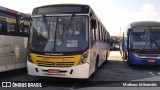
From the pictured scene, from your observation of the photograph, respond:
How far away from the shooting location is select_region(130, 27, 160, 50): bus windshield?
58.3 feet

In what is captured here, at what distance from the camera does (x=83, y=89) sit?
1043cm

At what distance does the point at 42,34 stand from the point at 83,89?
280cm

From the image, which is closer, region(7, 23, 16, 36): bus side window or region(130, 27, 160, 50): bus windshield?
region(7, 23, 16, 36): bus side window

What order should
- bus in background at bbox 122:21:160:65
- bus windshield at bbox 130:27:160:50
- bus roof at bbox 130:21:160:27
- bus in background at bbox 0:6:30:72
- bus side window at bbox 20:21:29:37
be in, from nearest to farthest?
bus in background at bbox 0:6:30:72, bus side window at bbox 20:21:29:37, bus in background at bbox 122:21:160:65, bus windshield at bbox 130:27:160:50, bus roof at bbox 130:21:160:27

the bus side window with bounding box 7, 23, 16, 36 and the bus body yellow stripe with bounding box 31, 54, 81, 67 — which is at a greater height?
the bus side window with bounding box 7, 23, 16, 36

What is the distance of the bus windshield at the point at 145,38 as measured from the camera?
58.3ft

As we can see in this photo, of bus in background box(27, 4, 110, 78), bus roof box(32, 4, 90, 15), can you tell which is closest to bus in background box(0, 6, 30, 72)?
bus in background box(27, 4, 110, 78)

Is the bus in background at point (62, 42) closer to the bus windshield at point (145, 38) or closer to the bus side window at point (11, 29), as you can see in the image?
the bus side window at point (11, 29)

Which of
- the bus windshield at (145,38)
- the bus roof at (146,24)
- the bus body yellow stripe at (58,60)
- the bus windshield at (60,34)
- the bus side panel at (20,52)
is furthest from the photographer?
the bus roof at (146,24)

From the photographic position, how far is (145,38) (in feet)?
59.2

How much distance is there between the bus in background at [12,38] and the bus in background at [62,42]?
1296 millimetres

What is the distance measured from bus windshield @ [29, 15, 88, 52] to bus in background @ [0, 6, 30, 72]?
1345 millimetres

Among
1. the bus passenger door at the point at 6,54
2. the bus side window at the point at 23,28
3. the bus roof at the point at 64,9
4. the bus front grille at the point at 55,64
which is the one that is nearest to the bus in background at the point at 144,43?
the bus side window at the point at 23,28

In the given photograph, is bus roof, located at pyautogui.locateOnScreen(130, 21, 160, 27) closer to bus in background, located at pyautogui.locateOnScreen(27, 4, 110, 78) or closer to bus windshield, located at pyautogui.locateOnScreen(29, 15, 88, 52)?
bus in background, located at pyautogui.locateOnScreen(27, 4, 110, 78)
